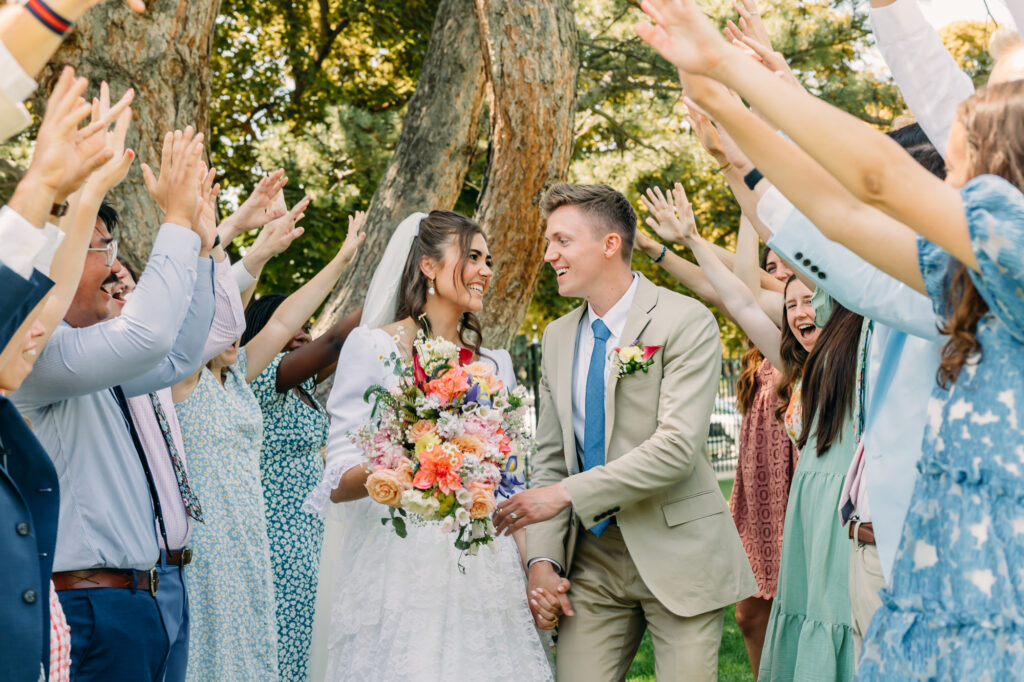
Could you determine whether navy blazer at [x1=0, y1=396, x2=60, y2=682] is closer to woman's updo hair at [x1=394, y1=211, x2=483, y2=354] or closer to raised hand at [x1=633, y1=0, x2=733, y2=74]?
raised hand at [x1=633, y1=0, x2=733, y2=74]

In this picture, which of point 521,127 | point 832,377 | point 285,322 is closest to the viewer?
point 832,377

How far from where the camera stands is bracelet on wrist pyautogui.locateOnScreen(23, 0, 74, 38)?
1974 millimetres

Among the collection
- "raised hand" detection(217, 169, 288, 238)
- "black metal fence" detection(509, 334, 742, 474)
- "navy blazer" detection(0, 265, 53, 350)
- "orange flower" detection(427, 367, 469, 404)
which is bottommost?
"navy blazer" detection(0, 265, 53, 350)

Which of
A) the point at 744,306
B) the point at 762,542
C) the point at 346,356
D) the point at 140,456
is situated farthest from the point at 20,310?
the point at 762,542

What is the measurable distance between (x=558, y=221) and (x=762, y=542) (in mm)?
2391

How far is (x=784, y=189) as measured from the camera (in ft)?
6.53

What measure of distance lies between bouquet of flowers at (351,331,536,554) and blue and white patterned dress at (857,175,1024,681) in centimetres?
191

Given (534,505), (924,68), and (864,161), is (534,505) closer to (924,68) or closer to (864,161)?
(924,68)

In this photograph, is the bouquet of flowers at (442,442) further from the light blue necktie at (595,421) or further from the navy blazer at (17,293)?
the navy blazer at (17,293)

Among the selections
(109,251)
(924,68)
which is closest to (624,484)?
(924,68)

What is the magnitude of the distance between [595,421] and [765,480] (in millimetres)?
1956

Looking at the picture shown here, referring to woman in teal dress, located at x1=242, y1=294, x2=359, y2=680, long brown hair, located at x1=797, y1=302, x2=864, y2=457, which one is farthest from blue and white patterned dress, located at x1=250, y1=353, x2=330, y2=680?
long brown hair, located at x1=797, y1=302, x2=864, y2=457

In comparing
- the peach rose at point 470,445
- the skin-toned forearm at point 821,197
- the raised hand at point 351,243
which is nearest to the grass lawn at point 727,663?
the raised hand at point 351,243

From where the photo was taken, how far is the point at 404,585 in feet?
13.2
